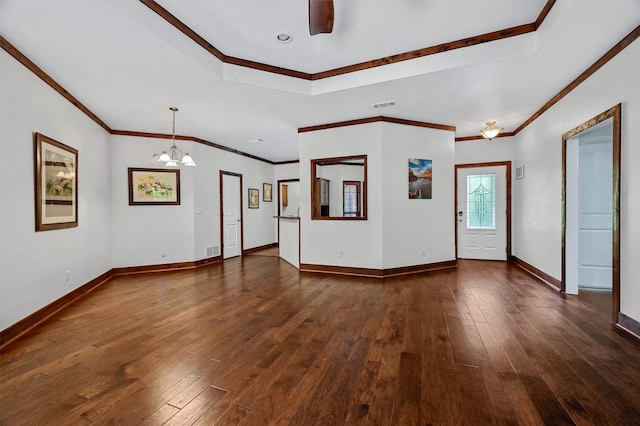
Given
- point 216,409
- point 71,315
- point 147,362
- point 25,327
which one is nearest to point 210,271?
point 71,315

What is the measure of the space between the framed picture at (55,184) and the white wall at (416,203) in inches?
175

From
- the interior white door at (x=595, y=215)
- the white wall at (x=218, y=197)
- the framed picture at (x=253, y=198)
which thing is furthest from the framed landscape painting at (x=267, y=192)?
the interior white door at (x=595, y=215)

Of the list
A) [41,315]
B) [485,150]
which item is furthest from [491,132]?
[41,315]

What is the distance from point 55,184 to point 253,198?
15.8 ft

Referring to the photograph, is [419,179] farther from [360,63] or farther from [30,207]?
[30,207]

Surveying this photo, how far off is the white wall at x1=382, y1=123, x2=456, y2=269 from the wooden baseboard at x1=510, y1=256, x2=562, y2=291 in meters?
1.24

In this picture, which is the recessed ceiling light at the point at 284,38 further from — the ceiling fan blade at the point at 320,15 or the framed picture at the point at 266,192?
the framed picture at the point at 266,192

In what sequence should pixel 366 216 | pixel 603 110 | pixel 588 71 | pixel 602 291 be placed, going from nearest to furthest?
pixel 603 110 → pixel 588 71 → pixel 602 291 → pixel 366 216

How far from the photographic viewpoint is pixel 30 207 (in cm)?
295

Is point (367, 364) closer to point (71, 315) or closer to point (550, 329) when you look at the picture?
point (550, 329)

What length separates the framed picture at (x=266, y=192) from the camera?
855 centimetres

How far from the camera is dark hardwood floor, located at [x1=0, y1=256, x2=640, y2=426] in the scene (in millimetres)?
1677

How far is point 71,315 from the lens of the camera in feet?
10.8

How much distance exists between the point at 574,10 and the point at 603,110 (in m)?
1.33
